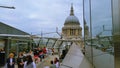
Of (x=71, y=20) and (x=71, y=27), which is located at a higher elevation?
(x=71, y=20)

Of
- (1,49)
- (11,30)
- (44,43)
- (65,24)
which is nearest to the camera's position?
(1,49)

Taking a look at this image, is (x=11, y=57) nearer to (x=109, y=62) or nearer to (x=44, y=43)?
(x=109, y=62)

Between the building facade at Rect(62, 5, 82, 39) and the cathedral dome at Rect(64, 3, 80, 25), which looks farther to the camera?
the cathedral dome at Rect(64, 3, 80, 25)

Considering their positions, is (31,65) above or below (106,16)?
below

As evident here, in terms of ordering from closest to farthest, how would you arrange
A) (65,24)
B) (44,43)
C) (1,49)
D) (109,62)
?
1. (109,62)
2. (1,49)
3. (44,43)
4. (65,24)

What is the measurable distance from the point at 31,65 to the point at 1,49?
12.2 meters

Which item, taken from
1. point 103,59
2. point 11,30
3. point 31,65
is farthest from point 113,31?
point 11,30

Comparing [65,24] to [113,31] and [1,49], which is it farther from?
[113,31]

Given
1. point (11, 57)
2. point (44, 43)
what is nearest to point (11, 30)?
point (44, 43)

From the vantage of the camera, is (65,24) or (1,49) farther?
(65,24)

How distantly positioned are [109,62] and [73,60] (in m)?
2.75

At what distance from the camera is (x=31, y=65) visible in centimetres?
802

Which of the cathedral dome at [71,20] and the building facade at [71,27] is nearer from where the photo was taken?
the building facade at [71,27]

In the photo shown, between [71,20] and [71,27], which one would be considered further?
[71,20]
